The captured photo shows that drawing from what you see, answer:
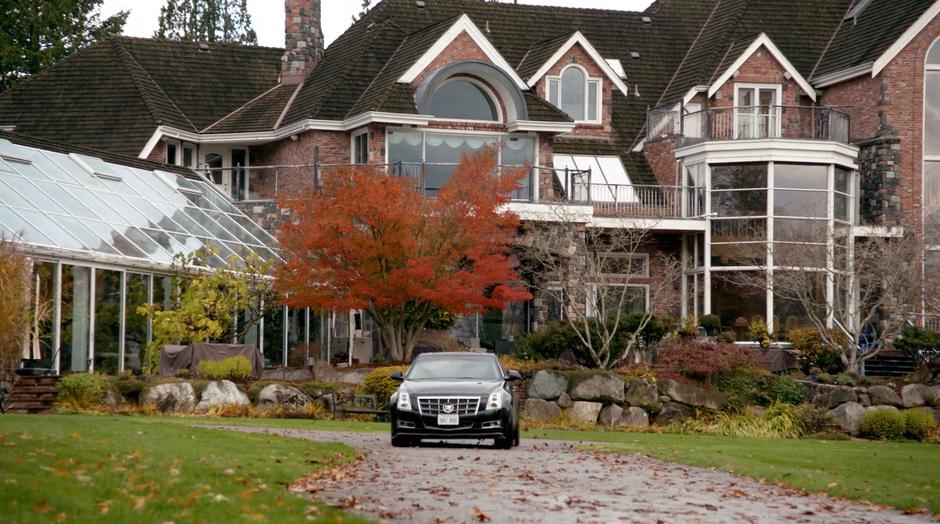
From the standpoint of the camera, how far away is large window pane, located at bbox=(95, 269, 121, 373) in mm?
30188

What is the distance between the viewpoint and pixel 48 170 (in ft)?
108

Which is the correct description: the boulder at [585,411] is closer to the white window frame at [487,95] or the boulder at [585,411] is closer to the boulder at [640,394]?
the boulder at [640,394]

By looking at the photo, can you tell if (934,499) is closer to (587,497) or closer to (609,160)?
(587,497)

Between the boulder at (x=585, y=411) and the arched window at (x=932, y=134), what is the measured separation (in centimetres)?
1498

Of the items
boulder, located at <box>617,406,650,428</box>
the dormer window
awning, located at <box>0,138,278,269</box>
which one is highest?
the dormer window

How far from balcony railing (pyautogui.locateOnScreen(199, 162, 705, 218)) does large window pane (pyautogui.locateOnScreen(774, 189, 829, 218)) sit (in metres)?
2.07

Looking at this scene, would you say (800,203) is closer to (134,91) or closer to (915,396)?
(915,396)

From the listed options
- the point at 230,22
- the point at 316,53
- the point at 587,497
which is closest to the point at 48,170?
the point at 316,53

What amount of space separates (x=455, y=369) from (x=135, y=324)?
453 inches

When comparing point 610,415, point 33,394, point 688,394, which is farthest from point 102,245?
point 688,394

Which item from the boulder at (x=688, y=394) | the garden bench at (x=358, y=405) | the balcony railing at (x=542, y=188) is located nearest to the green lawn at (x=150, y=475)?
the garden bench at (x=358, y=405)

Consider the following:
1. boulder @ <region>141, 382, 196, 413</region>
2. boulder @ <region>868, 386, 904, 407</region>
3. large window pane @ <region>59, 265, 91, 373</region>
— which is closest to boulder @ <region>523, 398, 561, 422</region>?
boulder @ <region>868, 386, 904, 407</region>

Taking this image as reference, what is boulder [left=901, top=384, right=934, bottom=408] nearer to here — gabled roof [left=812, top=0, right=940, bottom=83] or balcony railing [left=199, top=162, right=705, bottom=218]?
balcony railing [left=199, top=162, right=705, bottom=218]

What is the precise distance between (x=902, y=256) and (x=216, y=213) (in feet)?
54.4
